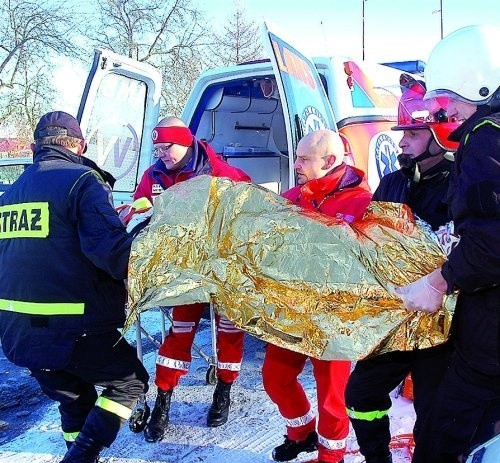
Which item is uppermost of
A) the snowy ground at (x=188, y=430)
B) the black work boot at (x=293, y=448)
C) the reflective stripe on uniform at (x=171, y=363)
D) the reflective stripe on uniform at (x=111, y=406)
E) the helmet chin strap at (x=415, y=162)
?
the helmet chin strap at (x=415, y=162)

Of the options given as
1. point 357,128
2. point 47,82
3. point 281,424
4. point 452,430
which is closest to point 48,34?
point 47,82

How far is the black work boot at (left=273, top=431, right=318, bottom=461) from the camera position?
9.98ft

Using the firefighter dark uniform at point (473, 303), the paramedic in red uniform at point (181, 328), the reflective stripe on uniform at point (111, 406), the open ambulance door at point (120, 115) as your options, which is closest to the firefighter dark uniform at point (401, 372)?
the firefighter dark uniform at point (473, 303)

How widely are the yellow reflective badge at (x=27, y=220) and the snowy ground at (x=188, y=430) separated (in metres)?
1.36

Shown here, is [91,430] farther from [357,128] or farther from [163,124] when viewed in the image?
[357,128]

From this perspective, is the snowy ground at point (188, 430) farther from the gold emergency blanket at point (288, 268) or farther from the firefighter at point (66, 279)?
the gold emergency blanket at point (288, 268)

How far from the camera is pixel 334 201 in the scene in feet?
9.20

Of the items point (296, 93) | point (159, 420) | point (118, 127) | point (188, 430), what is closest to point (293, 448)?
point (188, 430)

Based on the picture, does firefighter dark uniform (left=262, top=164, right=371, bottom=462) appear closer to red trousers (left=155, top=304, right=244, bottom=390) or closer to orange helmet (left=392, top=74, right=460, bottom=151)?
orange helmet (left=392, top=74, right=460, bottom=151)

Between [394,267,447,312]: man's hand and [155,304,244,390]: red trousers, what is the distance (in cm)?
168

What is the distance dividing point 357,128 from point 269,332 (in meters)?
2.68

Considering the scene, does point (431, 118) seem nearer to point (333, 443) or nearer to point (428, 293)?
point (428, 293)

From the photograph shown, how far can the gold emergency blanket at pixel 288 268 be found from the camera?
213 cm

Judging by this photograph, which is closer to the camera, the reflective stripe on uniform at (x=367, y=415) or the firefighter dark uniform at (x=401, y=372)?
the firefighter dark uniform at (x=401, y=372)
